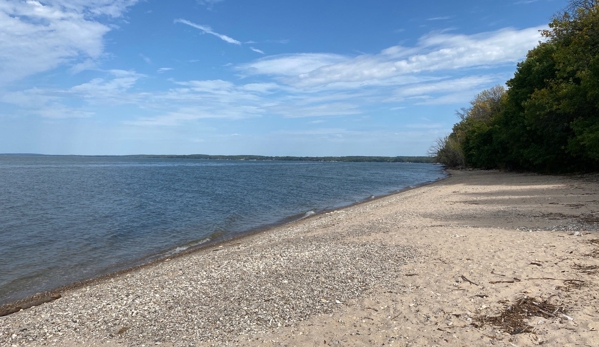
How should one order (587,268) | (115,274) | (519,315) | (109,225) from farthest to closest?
(109,225) < (115,274) < (587,268) < (519,315)

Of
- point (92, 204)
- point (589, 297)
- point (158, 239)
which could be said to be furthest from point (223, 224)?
point (589, 297)

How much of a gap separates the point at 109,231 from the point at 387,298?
1732 centimetres

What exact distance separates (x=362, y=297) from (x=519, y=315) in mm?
2742

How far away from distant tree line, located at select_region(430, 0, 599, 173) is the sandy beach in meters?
16.1

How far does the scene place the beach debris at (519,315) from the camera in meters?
5.74

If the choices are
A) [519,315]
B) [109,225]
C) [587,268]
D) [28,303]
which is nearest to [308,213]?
[109,225]

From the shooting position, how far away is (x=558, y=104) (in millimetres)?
27719

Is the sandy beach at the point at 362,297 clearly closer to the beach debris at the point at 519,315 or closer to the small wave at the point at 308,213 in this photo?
the beach debris at the point at 519,315

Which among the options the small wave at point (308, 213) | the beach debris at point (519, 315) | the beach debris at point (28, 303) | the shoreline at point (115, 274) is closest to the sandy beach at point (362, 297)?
the beach debris at point (519, 315)

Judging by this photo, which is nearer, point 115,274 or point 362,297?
point 362,297

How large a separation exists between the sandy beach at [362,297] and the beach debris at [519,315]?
17 millimetres

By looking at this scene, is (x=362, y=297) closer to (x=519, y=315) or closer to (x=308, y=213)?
(x=519, y=315)

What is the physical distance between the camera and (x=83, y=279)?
12633 millimetres

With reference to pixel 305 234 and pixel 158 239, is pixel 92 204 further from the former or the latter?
pixel 305 234
